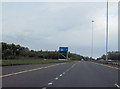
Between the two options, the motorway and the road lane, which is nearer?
the motorway

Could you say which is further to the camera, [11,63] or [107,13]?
[107,13]

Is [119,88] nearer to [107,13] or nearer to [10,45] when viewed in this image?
[107,13]

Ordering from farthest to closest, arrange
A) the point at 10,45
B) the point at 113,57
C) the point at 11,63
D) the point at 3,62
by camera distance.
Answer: the point at 113,57, the point at 10,45, the point at 11,63, the point at 3,62

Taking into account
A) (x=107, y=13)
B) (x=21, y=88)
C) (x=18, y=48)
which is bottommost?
(x=21, y=88)

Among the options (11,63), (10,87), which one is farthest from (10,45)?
(10,87)

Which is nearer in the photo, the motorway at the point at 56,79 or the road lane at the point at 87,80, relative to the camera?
the motorway at the point at 56,79

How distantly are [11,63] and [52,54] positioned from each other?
5643 inches

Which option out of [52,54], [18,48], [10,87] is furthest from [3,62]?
[52,54]

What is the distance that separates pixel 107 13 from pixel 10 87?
59.2 metres

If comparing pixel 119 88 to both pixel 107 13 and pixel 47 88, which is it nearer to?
pixel 47 88

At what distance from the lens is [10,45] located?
110m

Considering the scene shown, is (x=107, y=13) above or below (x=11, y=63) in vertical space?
above

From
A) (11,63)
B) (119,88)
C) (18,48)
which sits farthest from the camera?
(18,48)

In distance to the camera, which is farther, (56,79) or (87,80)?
(56,79)
